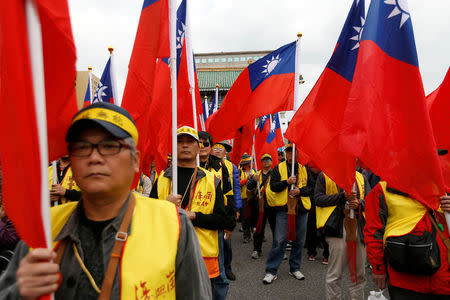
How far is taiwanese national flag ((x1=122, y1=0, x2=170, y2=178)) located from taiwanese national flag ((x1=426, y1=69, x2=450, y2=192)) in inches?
96.6

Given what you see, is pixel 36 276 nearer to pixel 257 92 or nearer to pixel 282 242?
pixel 257 92

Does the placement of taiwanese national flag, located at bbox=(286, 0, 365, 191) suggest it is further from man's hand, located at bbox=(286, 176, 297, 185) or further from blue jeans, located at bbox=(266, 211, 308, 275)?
blue jeans, located at bbox=(266, 211, 308, 275)

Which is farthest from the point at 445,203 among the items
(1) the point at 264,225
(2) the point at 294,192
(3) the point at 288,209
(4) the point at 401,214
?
(1) the point at 264,225

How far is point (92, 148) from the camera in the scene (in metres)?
1.32

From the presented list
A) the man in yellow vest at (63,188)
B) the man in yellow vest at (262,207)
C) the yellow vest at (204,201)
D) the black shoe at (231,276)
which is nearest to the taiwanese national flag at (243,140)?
the man in yellow vest at (262,207)

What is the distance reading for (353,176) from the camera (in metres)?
2.99

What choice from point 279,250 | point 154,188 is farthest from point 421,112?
point 279,250

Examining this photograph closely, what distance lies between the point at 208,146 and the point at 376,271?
8.51ft

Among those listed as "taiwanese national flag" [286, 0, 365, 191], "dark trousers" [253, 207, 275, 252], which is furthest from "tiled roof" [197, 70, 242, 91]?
"taiwanese national flag" [286, 0, 365, 191]

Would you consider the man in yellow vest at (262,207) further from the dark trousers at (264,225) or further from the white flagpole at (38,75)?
the white flagpole at (38,75)

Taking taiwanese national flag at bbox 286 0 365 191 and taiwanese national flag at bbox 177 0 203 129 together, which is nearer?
taiwanese national flag at bbox 286 0 365 191

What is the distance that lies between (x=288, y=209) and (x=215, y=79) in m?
27.8

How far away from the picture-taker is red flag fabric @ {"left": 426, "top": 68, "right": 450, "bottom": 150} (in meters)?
2.54

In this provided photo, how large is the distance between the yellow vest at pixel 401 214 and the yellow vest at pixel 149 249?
2.04 m
